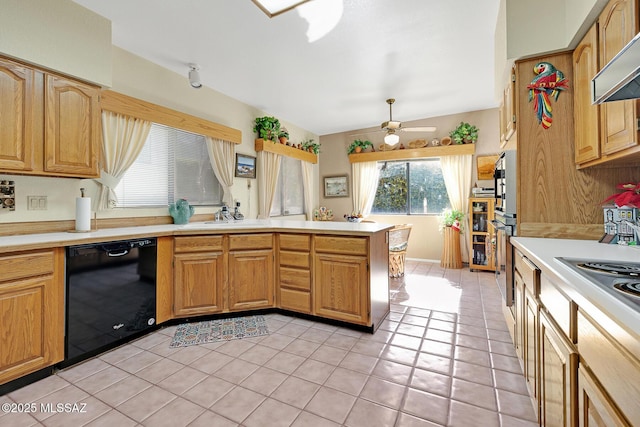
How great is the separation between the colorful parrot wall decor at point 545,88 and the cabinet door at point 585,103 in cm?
9

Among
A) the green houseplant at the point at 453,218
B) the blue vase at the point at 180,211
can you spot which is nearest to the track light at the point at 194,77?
the blue vase at the point at 180,211

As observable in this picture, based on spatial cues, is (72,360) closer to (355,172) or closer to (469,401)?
(469,401)

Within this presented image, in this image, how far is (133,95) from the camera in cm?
293

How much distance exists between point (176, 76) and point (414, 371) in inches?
150

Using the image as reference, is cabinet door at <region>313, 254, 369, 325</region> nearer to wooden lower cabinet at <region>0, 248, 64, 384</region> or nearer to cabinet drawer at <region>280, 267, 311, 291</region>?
cabinet drawer at <region>280, 267, 311, 291</region>

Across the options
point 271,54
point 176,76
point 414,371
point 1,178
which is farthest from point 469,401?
point 176,76

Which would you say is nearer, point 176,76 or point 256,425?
point 256,425

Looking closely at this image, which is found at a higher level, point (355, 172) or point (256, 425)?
point (355, 172)

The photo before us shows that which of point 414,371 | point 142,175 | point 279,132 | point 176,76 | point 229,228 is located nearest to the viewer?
point 414,371

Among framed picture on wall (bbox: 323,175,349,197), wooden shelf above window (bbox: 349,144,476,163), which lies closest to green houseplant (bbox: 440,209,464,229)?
wooden shelf above window (bbox: 349,144,476,163)

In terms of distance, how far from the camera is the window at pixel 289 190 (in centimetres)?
524

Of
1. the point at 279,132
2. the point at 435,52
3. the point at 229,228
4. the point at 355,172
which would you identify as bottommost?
the point at 229,228

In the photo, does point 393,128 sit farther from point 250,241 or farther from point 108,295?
point 108,295

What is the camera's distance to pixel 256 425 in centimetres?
147
